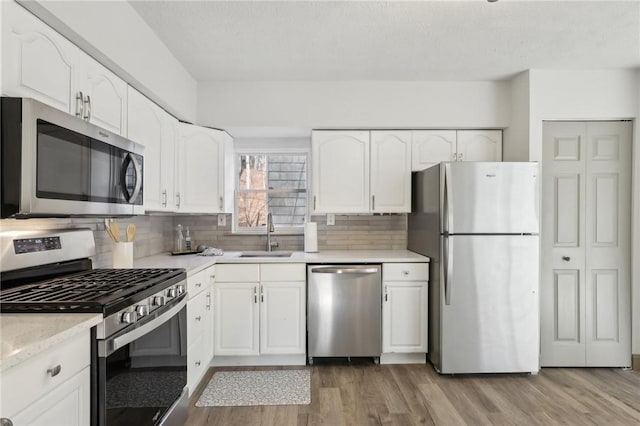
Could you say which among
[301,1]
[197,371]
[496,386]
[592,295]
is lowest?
[496,386]

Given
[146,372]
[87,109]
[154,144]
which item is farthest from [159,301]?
[154,144]

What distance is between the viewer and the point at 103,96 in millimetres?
1944

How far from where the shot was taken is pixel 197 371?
2.62 m

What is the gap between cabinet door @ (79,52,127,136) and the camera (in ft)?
5.87

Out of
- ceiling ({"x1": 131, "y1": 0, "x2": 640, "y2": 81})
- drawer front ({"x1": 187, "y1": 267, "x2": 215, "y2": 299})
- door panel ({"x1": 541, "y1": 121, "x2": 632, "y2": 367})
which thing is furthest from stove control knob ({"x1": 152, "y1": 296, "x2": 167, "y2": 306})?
door panel ({"x1": 541, "y1": 121, "x2": 632, "y2": 367})

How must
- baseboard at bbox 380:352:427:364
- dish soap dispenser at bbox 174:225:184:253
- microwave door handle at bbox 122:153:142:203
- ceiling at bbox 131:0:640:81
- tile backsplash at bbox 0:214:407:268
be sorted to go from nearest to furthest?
microwave door handle at bbox 122:153:142:203, ceiling at bbox 131:0:640:81, baseboard at bbox 380:352:427:364, dish soap dispenser at bbox 174:225:184:253, tile backsplash at bbox 0:214:407:268

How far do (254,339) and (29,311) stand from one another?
6.55 feet

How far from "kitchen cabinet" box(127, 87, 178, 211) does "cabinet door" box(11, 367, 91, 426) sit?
1.40m

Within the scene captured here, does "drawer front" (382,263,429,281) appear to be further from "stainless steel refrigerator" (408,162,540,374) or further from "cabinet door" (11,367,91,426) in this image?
"cabinet door" (11,367,91,426)

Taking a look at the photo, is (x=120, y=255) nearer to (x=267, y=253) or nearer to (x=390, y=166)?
(x=267, y=253)

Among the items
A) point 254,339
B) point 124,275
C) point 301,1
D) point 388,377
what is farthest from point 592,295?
point 124,275

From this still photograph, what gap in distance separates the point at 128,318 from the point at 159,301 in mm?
324

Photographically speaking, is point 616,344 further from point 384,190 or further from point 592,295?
point 384,190

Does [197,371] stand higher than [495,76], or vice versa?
[495,76]
